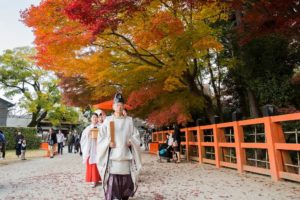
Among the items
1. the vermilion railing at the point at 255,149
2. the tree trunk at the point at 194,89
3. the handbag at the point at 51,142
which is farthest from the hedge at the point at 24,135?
the tree trunk at the point at 194,89

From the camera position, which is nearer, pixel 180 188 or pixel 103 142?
pixel 103 142

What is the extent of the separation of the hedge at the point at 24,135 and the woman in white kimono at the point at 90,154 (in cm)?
2335

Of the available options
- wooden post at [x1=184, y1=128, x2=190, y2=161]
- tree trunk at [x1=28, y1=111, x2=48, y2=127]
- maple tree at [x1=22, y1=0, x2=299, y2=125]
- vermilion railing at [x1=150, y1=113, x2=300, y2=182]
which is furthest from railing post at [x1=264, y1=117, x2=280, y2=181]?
tree trunk at [x1=28, y1=111, x2=48, y2=127]

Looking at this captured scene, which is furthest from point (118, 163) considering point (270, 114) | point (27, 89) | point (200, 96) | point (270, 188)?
point (27, 89)

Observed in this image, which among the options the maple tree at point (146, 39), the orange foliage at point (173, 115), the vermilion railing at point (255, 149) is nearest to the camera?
the vermilion railing at point (255, 149)

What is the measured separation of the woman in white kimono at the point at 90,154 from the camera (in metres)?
7.31

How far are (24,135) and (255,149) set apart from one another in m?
26.5

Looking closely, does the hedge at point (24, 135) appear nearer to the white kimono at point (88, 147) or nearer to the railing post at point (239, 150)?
the white kimono at point (88, 147)

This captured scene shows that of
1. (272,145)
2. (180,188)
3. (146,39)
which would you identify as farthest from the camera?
(146,39)

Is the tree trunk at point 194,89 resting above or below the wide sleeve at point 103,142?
above

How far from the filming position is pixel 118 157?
4.62 m

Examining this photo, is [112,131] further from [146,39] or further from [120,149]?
[146,39]

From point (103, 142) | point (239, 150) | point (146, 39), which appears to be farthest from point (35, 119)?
point (103, 142)

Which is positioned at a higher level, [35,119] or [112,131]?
[35,119]
